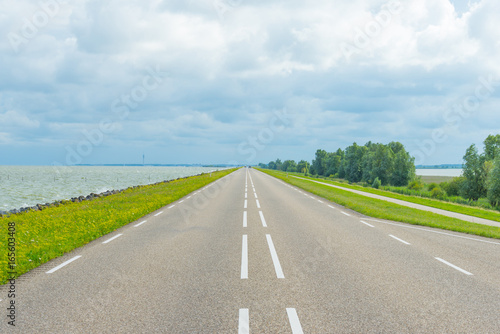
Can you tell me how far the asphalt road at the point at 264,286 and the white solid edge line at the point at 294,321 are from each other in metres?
0.01

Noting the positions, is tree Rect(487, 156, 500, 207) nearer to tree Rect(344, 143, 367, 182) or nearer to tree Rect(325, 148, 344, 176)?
tree Rect(344, 143, 367, 182)

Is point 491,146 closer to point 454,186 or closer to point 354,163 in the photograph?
point 454,186

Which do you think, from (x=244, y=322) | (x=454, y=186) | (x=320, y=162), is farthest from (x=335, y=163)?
(x=244, y=322)

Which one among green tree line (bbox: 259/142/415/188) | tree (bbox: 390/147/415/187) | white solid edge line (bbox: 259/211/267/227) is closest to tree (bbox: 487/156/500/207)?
green tree line (bbox: 259/142/415/188)

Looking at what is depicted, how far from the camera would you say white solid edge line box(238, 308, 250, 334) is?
3.90 metres

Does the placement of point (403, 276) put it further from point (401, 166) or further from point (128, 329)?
point (401, 166)

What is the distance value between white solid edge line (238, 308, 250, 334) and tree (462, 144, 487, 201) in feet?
196

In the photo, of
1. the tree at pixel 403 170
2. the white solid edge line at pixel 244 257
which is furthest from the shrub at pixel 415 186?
the white solid edge line at pixel 244 257

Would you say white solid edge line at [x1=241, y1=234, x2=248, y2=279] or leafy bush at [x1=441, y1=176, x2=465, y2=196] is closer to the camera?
white solid edge line at [x1=241, y1=234, x2=248, y2=279]

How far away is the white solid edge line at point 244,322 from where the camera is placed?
12.8 feet

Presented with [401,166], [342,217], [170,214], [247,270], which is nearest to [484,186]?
[401,166]

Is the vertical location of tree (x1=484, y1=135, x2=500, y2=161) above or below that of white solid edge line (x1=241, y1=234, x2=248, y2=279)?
above

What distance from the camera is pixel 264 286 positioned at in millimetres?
5414

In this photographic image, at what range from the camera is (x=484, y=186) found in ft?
166
